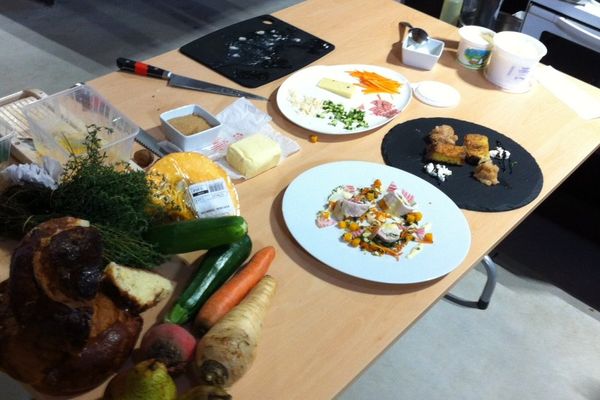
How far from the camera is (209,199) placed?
3.47 feet

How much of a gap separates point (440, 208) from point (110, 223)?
0.68m

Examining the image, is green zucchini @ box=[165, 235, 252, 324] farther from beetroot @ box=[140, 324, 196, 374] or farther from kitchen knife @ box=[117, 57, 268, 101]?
kitchen knife @ box=[117, 57, 268, 101]

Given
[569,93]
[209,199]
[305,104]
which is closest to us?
[209,199]

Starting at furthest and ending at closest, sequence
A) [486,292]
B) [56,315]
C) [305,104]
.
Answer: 1. [486,292]
2. [305,104]
3. [56,315]

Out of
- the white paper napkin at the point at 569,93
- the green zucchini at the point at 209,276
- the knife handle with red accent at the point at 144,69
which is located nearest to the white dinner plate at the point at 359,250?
the green zucchini at the point at 209,276

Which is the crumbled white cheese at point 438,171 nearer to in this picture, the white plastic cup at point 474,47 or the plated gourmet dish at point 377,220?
the plated gourmet dish at point 377,220

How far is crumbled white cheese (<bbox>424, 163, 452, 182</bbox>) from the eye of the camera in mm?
1314

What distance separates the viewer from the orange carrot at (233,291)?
923 millimetres

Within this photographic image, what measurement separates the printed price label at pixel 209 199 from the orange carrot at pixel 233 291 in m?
0.11

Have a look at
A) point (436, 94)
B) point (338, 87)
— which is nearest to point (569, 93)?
point (436, 94)

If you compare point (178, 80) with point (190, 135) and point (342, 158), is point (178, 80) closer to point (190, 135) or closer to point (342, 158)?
point (190, 135)

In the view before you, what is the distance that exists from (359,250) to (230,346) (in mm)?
353

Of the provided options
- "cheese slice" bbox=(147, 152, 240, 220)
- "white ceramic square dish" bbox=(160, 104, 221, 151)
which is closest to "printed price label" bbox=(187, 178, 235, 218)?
"cheese slice" bbox=(147, 152, 240, 220)

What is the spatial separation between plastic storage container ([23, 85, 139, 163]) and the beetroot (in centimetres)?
42
